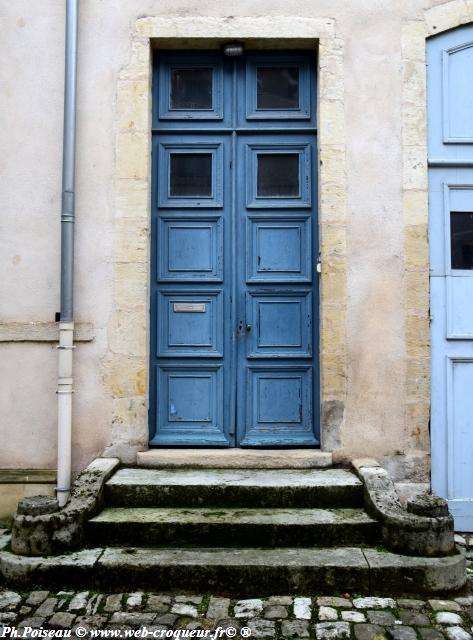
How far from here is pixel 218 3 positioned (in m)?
4.69

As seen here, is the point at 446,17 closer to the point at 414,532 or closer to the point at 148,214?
the point at 148,214

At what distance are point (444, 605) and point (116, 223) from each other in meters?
3.25

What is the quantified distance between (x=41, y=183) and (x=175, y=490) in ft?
7.99

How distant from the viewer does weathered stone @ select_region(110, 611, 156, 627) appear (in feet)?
10.3

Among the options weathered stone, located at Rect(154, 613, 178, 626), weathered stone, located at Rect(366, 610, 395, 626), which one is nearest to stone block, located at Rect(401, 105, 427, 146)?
weathered stone, located at Rect(366, 610, 395, 626)

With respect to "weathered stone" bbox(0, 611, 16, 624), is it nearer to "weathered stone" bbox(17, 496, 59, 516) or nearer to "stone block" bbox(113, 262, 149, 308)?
"weathered stone" bbox(17, 496, 59, 516)

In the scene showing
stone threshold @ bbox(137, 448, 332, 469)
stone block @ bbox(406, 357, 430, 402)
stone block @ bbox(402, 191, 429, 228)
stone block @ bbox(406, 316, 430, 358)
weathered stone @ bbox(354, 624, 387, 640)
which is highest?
stone block @ bbox(402, 191, 429, 228)

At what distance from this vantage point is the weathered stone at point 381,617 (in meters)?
3.13

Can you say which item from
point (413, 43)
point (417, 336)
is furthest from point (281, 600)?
point (413, 43)

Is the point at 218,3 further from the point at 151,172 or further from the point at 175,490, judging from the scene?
the point at 175,490

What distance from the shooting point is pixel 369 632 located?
304cm

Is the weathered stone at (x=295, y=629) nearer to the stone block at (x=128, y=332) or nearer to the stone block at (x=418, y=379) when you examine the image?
the stone block at (x=418, y=379)

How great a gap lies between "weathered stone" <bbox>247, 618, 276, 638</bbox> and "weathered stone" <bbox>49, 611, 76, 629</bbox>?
90 cm

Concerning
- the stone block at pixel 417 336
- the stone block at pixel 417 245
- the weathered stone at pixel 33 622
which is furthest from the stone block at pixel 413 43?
the weathered stone at pixel 33 622
